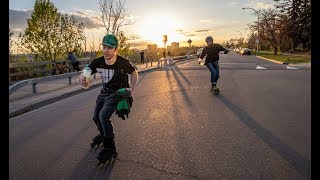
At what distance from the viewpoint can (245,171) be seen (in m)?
4.27

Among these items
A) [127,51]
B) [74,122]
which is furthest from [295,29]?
[74,122]

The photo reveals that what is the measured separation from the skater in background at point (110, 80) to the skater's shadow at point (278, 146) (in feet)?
7.36

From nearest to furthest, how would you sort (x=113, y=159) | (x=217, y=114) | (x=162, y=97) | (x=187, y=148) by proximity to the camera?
(x=113, y=159) → (x=187, y=148) → (x=217, y=114) → (x=162, y=97)

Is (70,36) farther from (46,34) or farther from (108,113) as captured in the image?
(108,113)

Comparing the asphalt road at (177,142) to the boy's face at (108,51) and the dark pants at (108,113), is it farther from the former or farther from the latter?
the boy's face at (108,51)

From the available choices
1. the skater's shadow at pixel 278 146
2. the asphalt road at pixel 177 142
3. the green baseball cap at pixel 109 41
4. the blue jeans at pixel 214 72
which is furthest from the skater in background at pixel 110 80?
the blue jeans at pixel 214 72

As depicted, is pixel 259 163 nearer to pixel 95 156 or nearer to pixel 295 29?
pixel 95 156

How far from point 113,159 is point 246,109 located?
188 inches

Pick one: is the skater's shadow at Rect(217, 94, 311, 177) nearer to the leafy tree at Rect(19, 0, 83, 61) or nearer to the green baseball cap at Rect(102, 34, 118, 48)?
the green baseball cap at Rect(102, 34, 118, 48)

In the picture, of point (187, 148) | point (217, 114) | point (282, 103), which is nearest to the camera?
point (187, 148)

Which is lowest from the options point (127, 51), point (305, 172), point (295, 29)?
point (305, 172)

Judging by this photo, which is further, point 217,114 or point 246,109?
point 246,109

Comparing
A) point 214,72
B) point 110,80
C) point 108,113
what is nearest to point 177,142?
point 108,113

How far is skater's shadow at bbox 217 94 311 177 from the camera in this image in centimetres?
445
